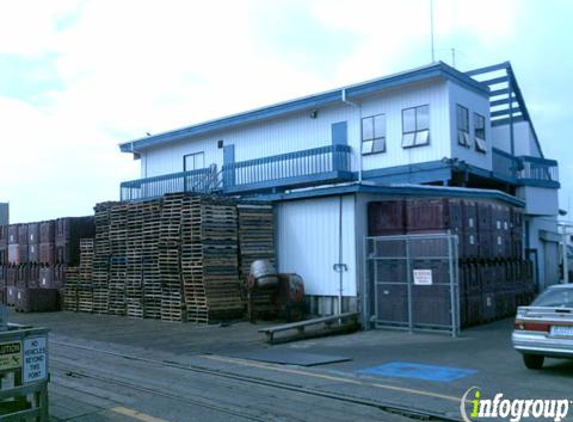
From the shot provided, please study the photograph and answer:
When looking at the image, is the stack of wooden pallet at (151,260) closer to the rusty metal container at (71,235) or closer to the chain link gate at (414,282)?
the rusty metal container at (71,235)

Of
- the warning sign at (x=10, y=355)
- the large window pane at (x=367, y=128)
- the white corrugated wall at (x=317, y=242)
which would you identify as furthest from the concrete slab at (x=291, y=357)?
the large window pane at (x=367, y=128)

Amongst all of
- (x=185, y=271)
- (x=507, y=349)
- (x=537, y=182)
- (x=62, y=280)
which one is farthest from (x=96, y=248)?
(x=537, y=182)

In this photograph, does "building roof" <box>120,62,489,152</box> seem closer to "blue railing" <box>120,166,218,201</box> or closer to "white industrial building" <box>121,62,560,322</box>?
"white industrial building" <box>121,62,560,322</box>

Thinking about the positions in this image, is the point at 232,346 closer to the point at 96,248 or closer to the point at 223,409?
the point at 223,409

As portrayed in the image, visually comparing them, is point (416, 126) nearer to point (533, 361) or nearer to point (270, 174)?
point (270, 174)

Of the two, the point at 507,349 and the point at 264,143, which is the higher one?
the point at 264,143

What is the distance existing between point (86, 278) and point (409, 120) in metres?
14.3

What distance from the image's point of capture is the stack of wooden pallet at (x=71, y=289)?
24734 mm

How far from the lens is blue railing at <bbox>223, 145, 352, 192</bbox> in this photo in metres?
26.4

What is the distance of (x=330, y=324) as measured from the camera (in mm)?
16750

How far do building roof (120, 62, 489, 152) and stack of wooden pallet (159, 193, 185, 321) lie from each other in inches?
384

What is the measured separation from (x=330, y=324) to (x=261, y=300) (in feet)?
9.70

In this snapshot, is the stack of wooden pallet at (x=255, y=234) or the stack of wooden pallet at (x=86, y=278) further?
the stack of wooden pallet at (x=86, y=278)

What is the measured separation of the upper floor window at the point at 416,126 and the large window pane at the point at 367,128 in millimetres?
1568
